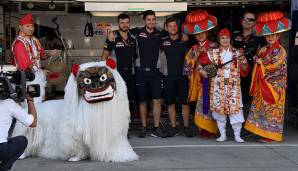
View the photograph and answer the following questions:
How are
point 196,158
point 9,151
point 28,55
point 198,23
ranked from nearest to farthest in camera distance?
point 9,151 → point 196,158 → point 28,55 → point 198,23

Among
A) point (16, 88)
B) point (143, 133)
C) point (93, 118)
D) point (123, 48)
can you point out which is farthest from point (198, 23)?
point (16, 88)

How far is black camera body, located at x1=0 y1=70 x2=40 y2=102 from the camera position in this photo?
4.58 meters

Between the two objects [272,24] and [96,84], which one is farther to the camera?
[272,24]

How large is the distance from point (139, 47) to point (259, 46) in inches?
69.6

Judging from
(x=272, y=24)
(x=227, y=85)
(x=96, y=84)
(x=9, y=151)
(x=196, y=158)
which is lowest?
(x=196, y=158)

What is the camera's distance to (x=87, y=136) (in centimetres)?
592

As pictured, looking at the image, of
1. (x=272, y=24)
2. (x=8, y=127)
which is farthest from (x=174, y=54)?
(x=8, y=127)

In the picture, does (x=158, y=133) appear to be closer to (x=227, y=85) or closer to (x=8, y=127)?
(x=227, y=85)

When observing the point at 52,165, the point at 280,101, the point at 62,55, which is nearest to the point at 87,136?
the point at 52,165

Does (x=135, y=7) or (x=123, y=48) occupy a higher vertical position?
(x=135, y=7)

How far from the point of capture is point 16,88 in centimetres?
474

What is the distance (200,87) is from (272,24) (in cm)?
136

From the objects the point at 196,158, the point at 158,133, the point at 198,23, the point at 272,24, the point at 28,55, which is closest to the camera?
the point at 196,158

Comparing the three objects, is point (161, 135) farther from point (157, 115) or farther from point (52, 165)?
point (52, 165)
